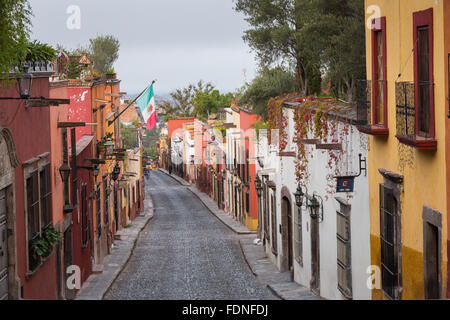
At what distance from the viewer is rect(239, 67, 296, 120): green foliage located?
24.7 m

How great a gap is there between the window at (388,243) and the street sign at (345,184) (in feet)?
4.31

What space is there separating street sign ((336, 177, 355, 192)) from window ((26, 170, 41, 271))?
5.43 m

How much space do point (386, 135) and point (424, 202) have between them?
1.99 m

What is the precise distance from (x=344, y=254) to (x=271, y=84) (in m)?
11.0

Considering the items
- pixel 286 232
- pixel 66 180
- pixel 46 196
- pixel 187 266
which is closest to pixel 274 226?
pixel 286 232

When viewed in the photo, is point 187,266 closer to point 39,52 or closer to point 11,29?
point 39,52

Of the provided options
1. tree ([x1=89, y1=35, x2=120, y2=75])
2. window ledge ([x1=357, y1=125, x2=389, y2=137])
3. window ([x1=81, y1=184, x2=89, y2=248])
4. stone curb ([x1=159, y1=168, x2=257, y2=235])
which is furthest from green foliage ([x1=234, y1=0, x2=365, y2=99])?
tree ([x1=89, y1=35, x2=120, y2=75])

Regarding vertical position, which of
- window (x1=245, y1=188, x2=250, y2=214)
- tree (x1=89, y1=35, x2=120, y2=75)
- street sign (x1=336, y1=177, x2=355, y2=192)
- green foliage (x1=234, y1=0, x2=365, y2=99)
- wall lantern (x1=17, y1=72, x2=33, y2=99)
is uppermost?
tree (x1=89, y1=35, x2=120, y2=75)

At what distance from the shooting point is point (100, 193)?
27.1m

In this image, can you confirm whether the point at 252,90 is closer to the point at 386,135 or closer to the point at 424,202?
the point at 386,135

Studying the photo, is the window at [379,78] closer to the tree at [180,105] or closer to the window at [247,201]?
the window at [247,201]

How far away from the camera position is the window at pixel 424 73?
9.12 meters

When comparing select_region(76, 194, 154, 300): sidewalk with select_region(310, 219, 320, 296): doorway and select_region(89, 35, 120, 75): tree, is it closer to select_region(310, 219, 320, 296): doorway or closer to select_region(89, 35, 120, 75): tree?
select_region(310, 219, 320, 296): doorway

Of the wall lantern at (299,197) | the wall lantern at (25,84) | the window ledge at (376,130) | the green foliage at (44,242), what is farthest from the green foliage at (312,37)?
the wall lantern at (25,84)
